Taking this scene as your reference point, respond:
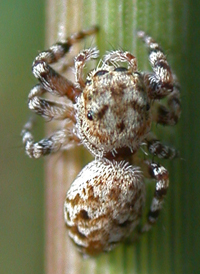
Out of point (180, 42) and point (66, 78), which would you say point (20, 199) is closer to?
point (66, 78)

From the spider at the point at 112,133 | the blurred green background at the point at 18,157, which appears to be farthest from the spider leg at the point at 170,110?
the blurred green background at the point at 18,157

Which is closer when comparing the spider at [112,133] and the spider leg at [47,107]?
the spider at [112,133]

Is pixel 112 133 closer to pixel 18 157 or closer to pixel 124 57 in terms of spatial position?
pixel 124 57

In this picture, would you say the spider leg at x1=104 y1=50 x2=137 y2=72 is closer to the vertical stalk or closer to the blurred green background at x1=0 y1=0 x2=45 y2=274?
the vertical stalk

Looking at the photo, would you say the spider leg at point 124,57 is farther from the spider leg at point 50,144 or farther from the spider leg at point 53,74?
the spider leg at point 50,144

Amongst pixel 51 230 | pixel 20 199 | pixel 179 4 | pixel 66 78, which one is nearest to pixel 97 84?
pixel 66 78

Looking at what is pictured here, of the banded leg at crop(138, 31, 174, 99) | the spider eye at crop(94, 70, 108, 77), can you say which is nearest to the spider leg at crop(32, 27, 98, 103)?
the spider eye at crop(94, 70, 108, 77)

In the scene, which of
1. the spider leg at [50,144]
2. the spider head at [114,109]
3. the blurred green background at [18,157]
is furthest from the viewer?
the blurred green background at [18,157]

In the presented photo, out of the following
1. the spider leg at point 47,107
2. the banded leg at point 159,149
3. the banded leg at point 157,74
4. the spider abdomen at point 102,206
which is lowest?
the spider abdomen at point 102,206
